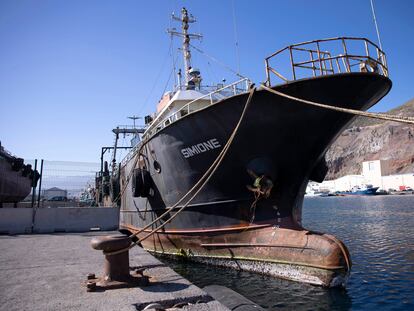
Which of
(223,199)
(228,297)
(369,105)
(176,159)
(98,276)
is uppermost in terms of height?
(369,105)

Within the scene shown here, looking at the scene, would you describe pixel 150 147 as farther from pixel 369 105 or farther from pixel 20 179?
pixel 20 179

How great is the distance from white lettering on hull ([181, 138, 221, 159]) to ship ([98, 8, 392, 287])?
→ 3 cm

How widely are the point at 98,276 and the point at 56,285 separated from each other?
0.74 meters

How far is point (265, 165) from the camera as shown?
30.3 ft

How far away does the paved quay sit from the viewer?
4.34 meters

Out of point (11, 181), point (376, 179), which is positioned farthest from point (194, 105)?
point (376, 179)

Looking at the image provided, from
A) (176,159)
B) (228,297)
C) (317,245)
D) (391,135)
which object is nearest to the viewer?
(228,297)

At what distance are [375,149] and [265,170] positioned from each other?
124m

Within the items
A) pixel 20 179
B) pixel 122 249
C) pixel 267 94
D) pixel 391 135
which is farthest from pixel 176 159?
pixel 391 135

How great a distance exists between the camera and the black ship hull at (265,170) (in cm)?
830

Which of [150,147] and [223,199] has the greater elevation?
[150,147]

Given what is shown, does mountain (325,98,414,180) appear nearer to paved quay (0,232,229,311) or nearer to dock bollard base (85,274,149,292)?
paved quay (0,232,229,311)

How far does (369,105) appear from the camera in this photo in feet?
31.4

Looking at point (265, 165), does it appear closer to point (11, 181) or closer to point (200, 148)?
point (200, 148)
